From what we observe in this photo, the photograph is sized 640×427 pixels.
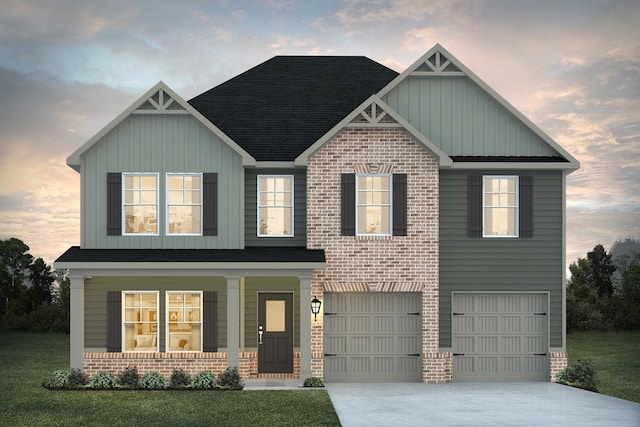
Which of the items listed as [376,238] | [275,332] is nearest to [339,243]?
[376,238]

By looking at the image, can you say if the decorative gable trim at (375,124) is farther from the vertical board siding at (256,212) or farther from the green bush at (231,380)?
the green bush at (231,380)

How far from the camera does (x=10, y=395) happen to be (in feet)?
62.8

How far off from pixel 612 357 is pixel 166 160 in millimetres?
19102

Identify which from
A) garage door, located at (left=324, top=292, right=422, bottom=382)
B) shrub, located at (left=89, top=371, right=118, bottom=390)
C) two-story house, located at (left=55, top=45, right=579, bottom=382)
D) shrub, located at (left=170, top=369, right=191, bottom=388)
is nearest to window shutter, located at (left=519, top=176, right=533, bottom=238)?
two-story house, located at (left=55, top=45, right=579, bottom=382)

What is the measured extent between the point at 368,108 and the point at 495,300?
6.60 metres

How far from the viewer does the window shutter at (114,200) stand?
69.3 feet

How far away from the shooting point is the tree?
41156mm

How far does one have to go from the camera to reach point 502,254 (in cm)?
2161

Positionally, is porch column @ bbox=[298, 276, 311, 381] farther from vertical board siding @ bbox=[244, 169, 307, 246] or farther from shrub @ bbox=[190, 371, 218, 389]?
shrub @ bbox=[190, 371, 218, 389]

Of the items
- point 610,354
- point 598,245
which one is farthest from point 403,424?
point 598,245

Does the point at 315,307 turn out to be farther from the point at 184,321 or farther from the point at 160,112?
the point at 160,112

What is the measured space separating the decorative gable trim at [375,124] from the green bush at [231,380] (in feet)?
19.2

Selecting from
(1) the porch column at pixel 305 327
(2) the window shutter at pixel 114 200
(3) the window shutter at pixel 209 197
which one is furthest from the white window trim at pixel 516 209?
(2) the window shutter at pixel 114 200

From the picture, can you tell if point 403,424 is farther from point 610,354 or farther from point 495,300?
point 610,354
